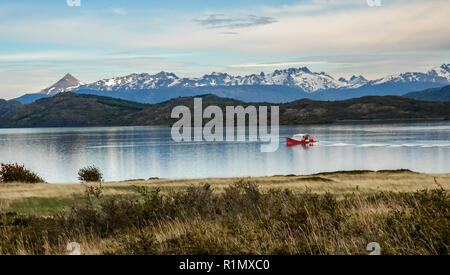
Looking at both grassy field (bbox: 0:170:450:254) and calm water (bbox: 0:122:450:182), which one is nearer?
grassy field (bbox: 0:170:450:254)

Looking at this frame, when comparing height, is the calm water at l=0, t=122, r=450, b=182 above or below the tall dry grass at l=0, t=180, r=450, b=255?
below

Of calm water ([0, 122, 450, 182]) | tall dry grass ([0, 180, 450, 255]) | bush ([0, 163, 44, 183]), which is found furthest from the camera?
calm water ([0, 122, 450, 182])

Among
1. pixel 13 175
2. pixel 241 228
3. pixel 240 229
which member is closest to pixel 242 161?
pixel 13 175

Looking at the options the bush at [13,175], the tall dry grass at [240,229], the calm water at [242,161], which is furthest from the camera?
the calm water at [242,161]

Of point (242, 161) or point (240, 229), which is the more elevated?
point (240, 229)

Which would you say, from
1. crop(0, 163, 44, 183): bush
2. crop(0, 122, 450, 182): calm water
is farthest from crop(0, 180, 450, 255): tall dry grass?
crop(0, 122, 450, 182): calm water

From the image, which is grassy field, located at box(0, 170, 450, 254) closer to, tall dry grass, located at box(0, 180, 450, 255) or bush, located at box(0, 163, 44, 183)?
tall dry grass, located at box(0, 180, 450, 255)

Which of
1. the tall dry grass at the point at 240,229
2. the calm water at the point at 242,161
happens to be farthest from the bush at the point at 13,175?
the calm water at the point at 242,161

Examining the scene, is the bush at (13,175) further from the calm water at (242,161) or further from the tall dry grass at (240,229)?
the calm water at (242,161)

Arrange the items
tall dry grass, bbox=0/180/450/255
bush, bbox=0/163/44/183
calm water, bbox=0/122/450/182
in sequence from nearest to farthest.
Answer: tall dry grass, bbox=0/180/450/255 < bush, bbox=0/163/44/183 < calm water, bbox=0/122/450/182

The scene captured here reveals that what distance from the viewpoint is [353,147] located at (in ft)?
433

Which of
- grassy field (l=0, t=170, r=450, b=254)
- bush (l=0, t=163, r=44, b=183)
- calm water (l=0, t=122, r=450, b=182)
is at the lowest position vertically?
calm water (l=0, t=122, r=450, b=182)

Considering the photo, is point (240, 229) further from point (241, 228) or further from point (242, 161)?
point (242, 161)
